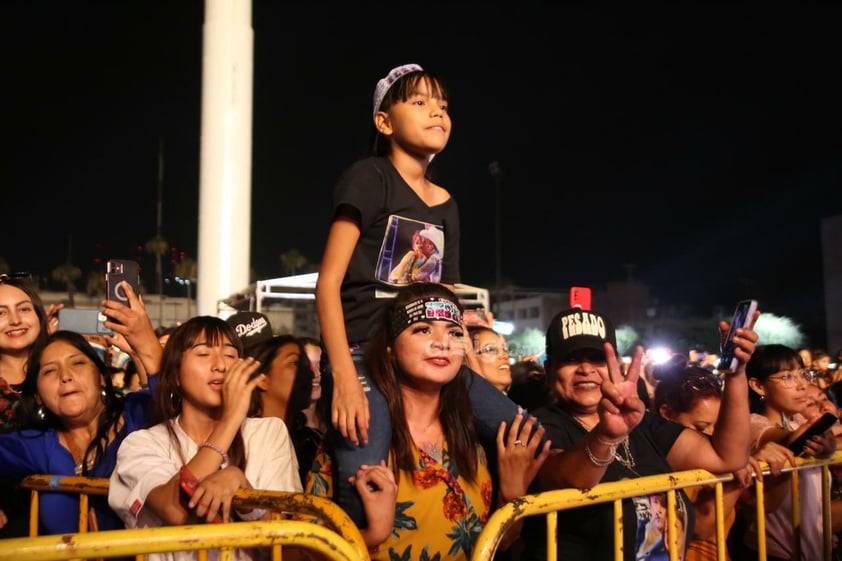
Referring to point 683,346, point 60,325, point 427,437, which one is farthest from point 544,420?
point 683,346

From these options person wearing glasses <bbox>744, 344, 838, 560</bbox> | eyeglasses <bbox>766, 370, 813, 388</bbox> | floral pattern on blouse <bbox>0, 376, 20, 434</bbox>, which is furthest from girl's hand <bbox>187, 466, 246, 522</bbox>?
eyeglasses <bbox>766, 370, 813, 388</bbox>

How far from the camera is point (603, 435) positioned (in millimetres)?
2443

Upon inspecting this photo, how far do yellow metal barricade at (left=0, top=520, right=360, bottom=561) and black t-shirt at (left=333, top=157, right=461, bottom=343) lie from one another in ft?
3.30

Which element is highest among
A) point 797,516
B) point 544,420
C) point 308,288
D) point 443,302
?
point 308,288

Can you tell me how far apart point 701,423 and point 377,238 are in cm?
242

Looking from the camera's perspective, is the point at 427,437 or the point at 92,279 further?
the point at 92,279

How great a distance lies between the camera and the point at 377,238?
2.95 meters

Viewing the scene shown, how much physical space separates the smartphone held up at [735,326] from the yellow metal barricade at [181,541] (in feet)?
5.71

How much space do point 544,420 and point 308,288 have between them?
39.2ft

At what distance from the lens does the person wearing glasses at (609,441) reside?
247 centimetres

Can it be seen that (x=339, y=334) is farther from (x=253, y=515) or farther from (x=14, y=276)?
(x=14, y=276)

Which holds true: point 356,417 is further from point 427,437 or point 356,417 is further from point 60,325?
point 60,325

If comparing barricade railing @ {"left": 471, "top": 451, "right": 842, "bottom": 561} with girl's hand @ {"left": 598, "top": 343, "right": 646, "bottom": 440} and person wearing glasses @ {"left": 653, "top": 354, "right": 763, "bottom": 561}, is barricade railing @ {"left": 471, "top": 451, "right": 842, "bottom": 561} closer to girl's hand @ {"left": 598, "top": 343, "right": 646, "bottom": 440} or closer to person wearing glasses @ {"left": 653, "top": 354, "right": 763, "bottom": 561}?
person wearing glasses @ {"left": 653, "top": 354, "right": 763, "bottom": 561}

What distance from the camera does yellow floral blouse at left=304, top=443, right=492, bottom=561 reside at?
2600 millimetres
